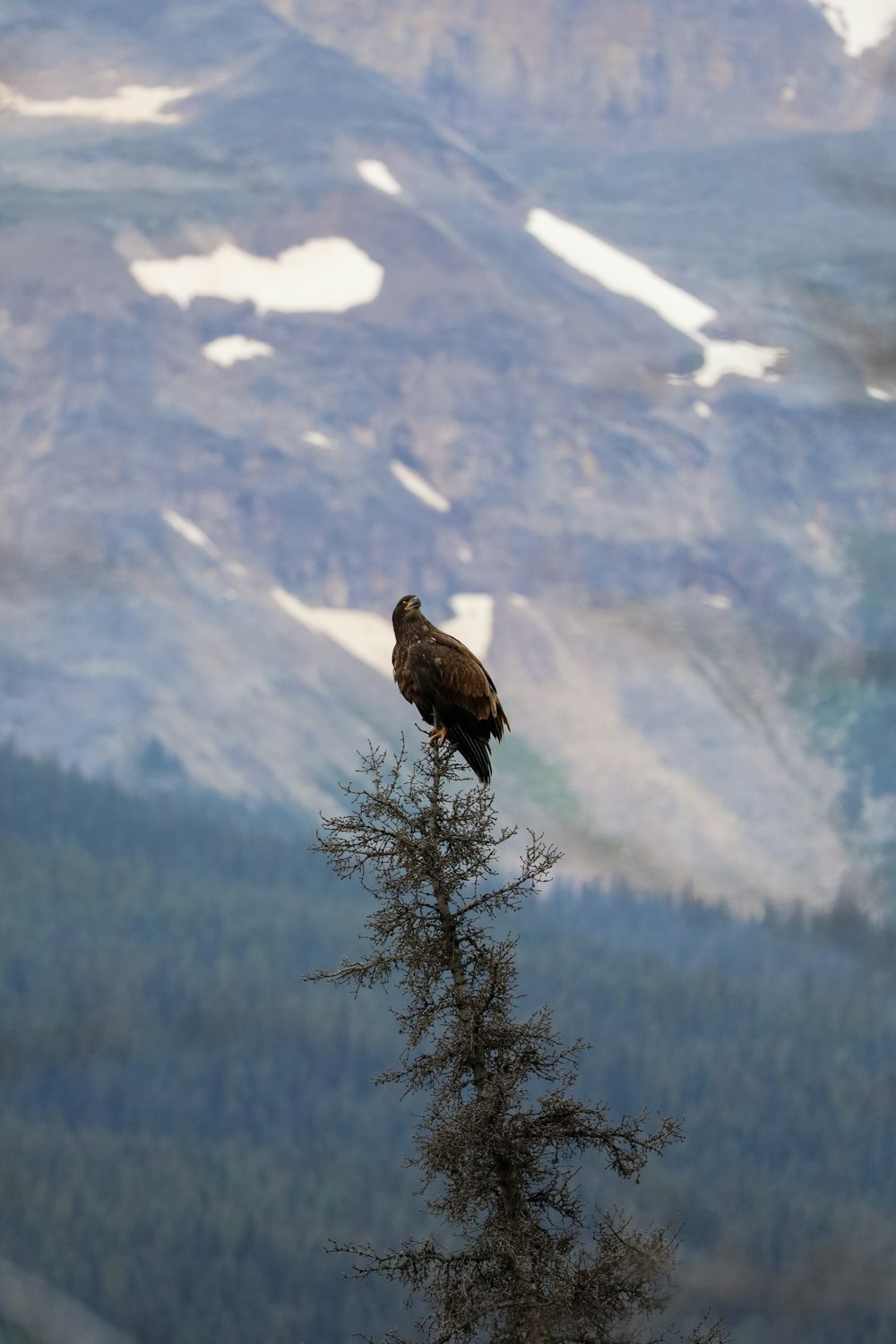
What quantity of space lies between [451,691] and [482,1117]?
5068 millimetres

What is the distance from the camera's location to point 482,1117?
20.3 m

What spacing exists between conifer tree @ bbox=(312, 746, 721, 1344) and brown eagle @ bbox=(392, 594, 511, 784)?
8.00 feet

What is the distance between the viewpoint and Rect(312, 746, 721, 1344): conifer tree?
20.1 metres

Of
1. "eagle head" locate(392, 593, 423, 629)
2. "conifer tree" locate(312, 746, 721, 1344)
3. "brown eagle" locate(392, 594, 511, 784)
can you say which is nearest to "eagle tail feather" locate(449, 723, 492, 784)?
"brown eagle" locate(392, 594, 511, 784)

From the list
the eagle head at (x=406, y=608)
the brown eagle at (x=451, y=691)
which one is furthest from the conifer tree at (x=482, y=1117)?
the eagle head at (x=406, y=608)

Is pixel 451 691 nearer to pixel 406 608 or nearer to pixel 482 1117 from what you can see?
pixel 406 608

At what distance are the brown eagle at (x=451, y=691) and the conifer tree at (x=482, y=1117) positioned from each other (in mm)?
2439

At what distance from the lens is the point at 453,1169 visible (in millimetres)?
20484

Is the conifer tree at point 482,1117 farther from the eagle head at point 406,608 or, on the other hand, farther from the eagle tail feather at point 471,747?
the eagle head at point 406,608

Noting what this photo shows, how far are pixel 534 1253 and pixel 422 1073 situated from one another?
1.91 meters

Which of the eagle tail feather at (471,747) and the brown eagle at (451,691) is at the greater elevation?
the brown eagle at (451,691)

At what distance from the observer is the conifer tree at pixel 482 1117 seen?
20109 mm

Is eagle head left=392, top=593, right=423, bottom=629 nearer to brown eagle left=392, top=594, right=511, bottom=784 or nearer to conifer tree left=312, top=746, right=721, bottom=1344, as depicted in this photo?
brown eagle left=392, top=594, right=511, bottom=784

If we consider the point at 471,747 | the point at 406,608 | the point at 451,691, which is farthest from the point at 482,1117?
the point at 406,608
